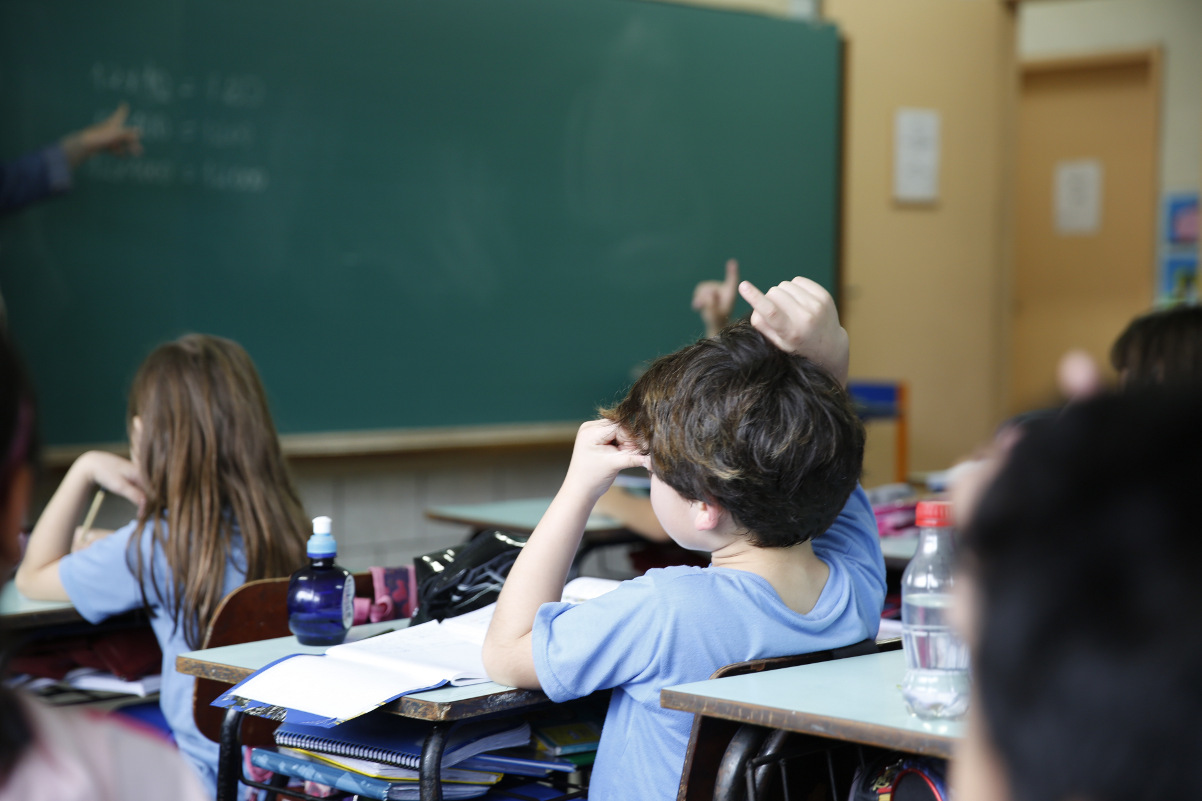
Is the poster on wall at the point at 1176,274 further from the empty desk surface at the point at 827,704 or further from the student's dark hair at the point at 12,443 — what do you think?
the student's dark hair at the point at 12,443

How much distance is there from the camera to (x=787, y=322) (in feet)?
5.26

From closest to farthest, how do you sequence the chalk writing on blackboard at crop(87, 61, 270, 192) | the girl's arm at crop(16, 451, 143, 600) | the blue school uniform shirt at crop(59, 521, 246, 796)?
the blue school uniform shirt at crop(59, 521, 246, 796)
the girl's arm at crop(16, 451, 143, 600)
the chalk writing on blackboard at crop(87, 61, 270, 192)

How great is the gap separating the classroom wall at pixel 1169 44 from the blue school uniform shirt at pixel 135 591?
5958 mm

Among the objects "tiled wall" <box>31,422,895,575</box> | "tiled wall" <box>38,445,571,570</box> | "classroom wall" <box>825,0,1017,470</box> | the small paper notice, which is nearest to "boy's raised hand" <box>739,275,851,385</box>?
"tiled wall" <box>31,422,895,575</box>

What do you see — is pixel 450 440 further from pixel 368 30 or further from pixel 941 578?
pixel 941 578

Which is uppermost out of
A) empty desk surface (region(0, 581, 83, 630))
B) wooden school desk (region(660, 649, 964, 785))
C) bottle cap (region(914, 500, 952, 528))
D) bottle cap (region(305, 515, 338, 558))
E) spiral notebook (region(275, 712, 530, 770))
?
bottle cap (region(914, 500, 952, 528))

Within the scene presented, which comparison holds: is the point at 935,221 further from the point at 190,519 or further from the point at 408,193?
the point at 190,519

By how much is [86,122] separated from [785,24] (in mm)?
2927

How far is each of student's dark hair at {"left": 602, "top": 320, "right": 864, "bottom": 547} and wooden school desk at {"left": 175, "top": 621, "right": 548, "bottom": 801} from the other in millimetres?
340

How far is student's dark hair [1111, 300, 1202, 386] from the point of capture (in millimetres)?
2166

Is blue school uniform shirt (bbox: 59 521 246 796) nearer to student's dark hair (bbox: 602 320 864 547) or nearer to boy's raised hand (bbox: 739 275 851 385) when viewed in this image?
student's dark hair (bbox: 602 320 864 547)

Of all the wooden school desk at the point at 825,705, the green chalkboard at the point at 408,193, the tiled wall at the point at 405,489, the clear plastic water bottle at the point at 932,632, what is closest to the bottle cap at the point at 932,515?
the clear plastic water bottle at the point at 932,632

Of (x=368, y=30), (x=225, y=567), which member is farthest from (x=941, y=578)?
(x=368, y=30)

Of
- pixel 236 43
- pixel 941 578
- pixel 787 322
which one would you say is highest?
pixel 236 43
